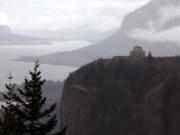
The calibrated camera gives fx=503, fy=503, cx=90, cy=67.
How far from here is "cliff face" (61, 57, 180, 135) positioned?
11588cm

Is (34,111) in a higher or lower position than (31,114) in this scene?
higher

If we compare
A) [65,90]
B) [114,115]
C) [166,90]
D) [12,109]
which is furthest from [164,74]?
[12,109]

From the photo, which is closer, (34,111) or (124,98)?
(34,111)

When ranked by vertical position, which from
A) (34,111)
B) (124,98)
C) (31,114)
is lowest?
(124,98)

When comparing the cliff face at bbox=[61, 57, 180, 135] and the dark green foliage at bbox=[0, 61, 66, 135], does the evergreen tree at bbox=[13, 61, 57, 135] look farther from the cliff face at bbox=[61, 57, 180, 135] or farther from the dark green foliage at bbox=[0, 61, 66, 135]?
the cliff face at bbox=[61, 57, 180, 135]

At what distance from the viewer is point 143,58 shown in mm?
134250

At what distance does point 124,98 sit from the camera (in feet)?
413

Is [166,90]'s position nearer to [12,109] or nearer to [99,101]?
[99,101]

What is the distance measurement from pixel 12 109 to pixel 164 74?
A: 101430 mm

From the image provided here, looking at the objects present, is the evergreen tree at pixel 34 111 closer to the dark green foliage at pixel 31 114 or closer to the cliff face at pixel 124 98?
the dark green foliage at pixel 31 114

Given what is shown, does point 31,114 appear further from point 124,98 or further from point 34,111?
point 124,98

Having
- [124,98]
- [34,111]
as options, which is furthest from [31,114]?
[124,98]

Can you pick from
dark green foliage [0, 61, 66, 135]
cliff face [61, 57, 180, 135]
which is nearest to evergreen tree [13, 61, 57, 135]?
dark green foliage [0, 61, 66, 135]

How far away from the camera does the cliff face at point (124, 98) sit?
116 metres
